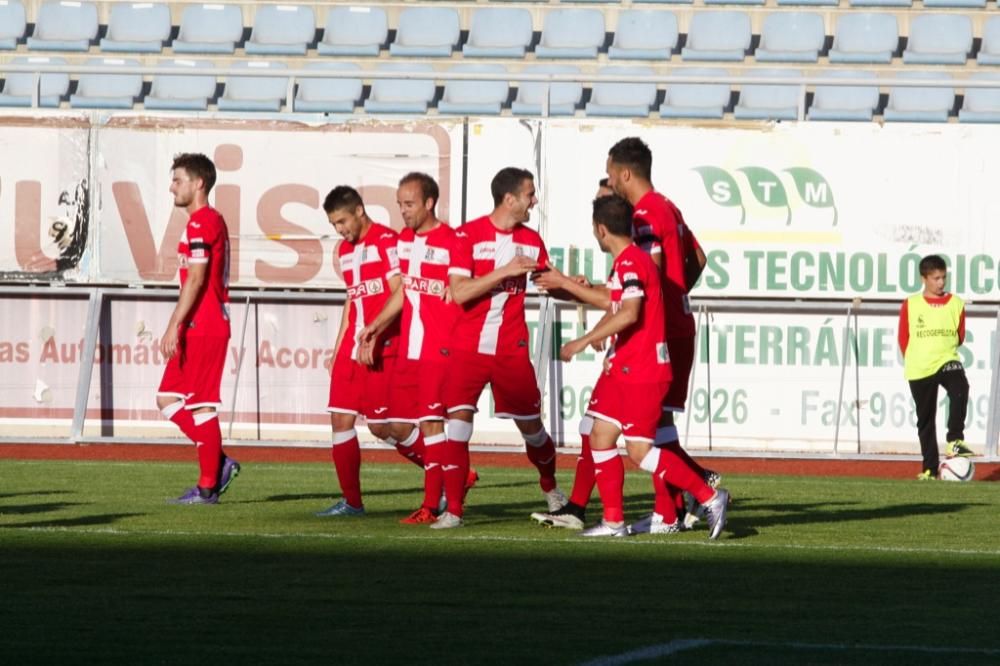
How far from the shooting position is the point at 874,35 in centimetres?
2359

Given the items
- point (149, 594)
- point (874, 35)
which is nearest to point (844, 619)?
point (149, 594)

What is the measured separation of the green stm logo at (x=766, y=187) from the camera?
60.3 feet

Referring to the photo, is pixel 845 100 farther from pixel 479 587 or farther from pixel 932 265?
pixel 479 587

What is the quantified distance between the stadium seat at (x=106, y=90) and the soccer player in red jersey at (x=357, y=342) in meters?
13.0

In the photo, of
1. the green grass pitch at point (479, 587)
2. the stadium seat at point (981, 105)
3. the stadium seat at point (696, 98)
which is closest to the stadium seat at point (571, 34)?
the stadium seat at point (696, 98)

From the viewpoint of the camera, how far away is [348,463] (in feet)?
35.9

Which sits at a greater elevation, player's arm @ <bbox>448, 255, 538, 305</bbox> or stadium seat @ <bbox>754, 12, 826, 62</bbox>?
stadium seat @ <bbox>754, 12, 826, 62</bbox>

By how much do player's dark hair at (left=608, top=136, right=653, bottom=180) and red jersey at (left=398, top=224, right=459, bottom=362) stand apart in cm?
104

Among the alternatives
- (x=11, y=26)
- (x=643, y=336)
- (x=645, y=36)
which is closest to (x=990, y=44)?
(x=645, y=36)

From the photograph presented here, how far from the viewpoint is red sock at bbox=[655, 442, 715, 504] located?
911cm

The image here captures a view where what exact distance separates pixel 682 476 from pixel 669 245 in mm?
1262

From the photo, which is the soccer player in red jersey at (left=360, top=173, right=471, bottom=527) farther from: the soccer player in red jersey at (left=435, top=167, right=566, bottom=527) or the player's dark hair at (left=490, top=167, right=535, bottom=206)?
the player's dark hair at (left=490, top=167, right=535, bottom=206)

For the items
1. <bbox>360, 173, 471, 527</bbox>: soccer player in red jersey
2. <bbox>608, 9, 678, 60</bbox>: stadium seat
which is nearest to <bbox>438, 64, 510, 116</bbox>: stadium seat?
<bbox>608, 9, 678, 60</bbox>: stadium seat

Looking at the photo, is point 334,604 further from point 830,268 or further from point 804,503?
point 830,268
